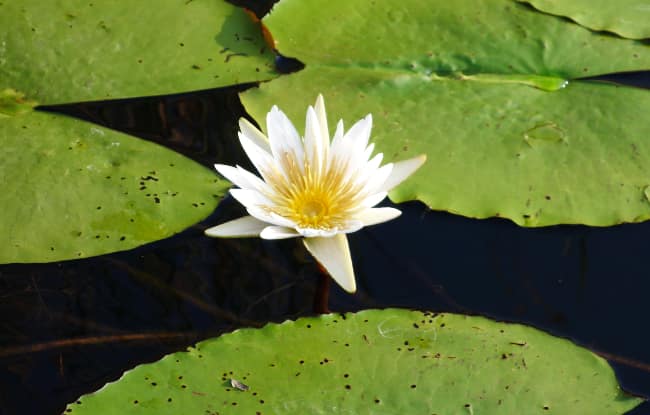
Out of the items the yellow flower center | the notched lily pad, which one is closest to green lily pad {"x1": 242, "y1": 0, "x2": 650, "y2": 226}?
the yellow flower center

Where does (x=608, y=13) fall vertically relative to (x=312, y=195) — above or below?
above

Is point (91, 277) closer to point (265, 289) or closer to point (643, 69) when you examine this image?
point (265, 289)

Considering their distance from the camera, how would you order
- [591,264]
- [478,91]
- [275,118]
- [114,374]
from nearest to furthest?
[114,374]
[275,118]
[591,264]
[478,91]

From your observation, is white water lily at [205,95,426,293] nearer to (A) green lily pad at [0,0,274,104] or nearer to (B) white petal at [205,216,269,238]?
(B) white petal at [205,216,269,238]

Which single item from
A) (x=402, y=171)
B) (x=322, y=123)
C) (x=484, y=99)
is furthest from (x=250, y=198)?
(x=484, y=99)

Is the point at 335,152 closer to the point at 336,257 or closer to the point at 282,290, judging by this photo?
the point at 336,257

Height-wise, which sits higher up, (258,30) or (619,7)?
(619,7)

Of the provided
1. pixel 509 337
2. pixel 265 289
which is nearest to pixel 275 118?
pixel 265 289
